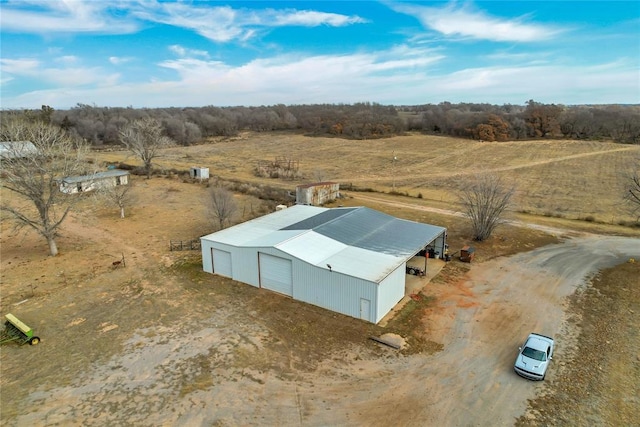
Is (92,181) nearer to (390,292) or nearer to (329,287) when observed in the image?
(329,287)

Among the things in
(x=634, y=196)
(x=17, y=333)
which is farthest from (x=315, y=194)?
(x=17, y=333)

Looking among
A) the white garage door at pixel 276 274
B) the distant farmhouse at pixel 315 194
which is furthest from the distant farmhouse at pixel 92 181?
the white garage door at pixel 276 274

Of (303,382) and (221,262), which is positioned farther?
(221,262)

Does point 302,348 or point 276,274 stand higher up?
point 276,274

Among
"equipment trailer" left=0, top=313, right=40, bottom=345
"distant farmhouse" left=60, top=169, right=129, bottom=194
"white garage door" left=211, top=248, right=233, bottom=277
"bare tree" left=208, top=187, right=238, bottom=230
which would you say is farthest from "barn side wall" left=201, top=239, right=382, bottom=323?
"distant farmhouse" left=60, top=169, right=129, bottom=194

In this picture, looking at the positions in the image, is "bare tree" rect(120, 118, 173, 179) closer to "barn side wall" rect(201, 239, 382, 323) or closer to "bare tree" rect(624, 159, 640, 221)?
"barn side wall" rect(201, 239, 382, 323)

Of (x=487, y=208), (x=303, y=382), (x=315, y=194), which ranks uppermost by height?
(x=487, y=208)

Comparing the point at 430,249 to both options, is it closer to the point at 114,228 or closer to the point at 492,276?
the point at 492,276

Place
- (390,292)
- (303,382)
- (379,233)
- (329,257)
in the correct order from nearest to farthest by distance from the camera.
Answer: (303,382), (390,292), (329,257), (379,233)
